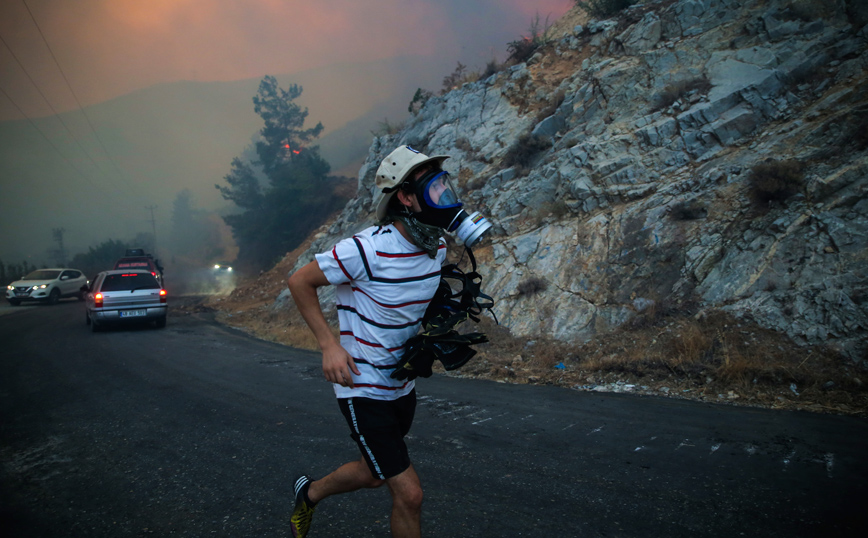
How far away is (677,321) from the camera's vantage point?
7805mm

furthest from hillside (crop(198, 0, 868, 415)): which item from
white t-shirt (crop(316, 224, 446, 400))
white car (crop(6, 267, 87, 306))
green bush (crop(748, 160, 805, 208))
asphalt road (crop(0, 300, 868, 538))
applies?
white car (crop(6, 267, 87, 306))

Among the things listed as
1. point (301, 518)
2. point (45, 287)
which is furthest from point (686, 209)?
point (45, 287)

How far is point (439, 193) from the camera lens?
2.25m

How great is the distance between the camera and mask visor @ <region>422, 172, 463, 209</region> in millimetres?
2232

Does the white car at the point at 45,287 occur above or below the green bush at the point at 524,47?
below

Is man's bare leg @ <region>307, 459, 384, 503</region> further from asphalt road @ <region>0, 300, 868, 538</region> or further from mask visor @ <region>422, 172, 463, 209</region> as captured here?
mask visor @ <region>422, 172, 463, 209</region>

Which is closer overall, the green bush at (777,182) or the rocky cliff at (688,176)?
the rocky cliff at (688,176)

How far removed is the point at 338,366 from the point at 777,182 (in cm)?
922

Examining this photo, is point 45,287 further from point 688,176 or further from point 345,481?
point 688,176

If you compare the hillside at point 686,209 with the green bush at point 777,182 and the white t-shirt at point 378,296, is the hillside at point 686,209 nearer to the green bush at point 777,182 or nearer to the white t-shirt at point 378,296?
the green bush at point 777,182

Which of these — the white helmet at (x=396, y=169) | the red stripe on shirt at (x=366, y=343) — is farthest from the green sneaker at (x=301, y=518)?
the white helmet at (x=396, y=169)

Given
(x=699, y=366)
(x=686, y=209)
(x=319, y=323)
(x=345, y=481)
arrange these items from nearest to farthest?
(x=319, y=323)
(x=345, y=481)
(x=699, y=366)
(x=686, y=209)

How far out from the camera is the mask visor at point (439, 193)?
2232 mm

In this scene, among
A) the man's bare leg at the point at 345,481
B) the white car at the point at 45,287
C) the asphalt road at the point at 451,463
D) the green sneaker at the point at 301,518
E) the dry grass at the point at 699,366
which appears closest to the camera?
the man's bare leg at the point at 345,481
